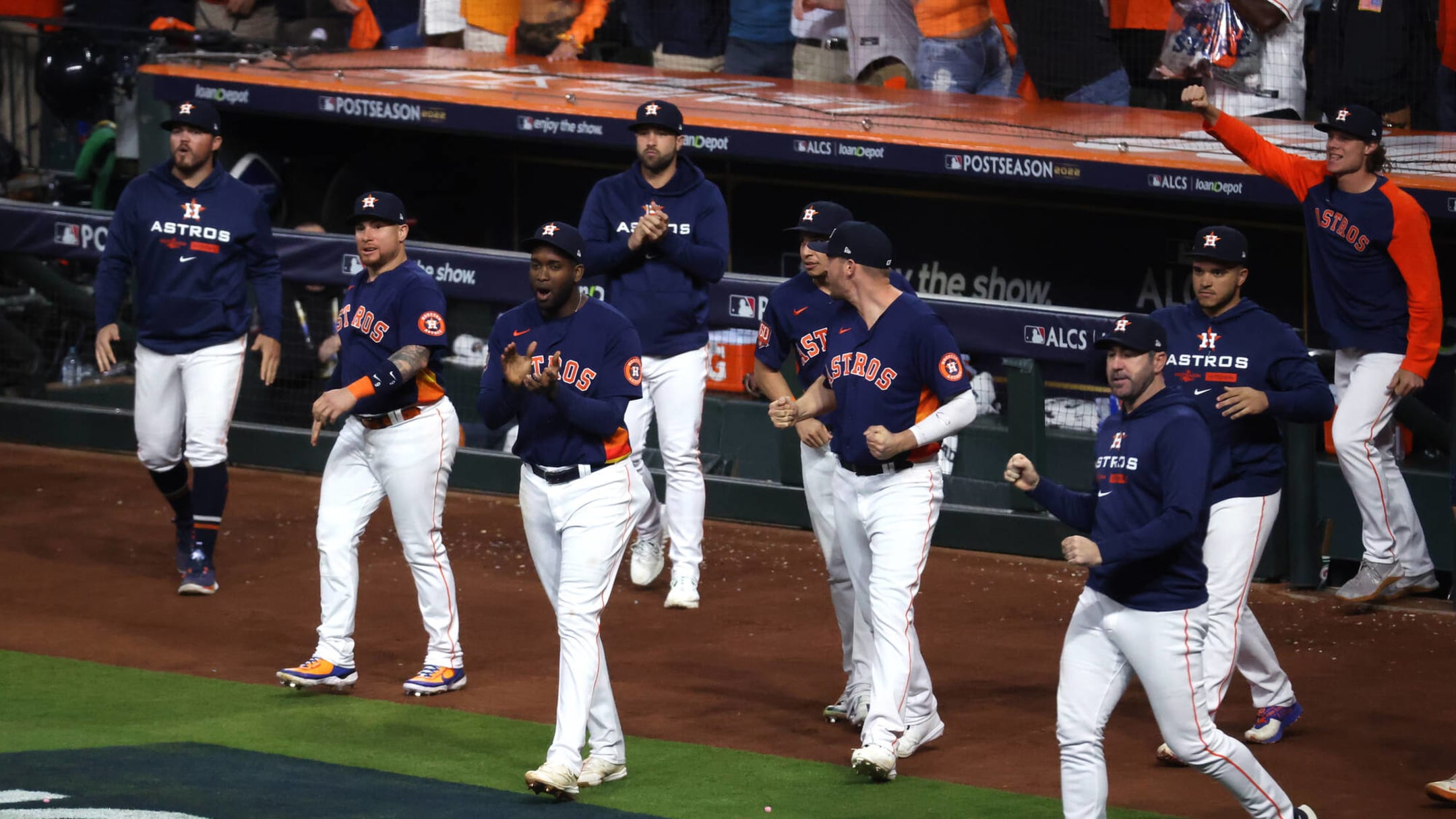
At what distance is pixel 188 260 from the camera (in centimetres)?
844

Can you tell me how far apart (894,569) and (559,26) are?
7.83 m

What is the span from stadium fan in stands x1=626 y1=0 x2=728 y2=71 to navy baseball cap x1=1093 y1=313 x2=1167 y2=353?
743 centimetres

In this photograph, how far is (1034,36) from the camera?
10.8 metres

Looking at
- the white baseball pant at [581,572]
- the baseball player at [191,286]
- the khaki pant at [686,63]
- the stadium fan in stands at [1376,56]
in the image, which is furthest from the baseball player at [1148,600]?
the khaki pant at [686,63]

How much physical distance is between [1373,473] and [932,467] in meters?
2.86

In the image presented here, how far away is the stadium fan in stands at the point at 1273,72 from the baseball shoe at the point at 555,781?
19.6 feet

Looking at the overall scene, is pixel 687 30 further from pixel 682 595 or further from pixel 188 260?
pixel 682 595

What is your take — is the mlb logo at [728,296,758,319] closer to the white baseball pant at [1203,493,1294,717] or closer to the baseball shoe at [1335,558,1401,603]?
the baseball shoe at [1335,558,1401,603]

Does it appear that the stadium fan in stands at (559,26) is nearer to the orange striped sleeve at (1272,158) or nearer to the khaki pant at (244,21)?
the khaki pant at (244,21)

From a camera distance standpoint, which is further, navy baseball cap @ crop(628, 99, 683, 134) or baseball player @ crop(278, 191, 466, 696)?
navy baseball cap @ crop(628, 99, 683, 134)

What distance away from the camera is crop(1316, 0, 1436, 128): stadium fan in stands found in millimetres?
9500

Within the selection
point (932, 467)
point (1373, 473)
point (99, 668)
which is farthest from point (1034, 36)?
point (99, 668)

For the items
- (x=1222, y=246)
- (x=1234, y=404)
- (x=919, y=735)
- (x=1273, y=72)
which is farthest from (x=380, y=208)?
(x=1273, y=72)

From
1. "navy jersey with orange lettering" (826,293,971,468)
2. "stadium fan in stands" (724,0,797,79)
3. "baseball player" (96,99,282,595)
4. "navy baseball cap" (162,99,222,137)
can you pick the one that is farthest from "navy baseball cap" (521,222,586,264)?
"stadium fan in stands" (724,0,797,79)
